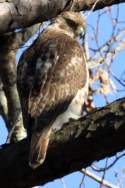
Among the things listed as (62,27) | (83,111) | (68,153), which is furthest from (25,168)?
(62,27)

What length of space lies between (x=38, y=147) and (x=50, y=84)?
0.80 meters

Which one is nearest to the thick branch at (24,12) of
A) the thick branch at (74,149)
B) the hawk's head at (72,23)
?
the thick branch at (74,149)

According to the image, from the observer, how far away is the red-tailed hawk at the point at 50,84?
3.51 meters

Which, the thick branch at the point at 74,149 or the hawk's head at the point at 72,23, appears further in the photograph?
the hawk's head at the point at 72,23

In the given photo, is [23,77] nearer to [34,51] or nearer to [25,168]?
[34,51]

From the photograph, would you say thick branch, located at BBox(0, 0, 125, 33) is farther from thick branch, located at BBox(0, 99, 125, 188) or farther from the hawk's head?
the hawk's head

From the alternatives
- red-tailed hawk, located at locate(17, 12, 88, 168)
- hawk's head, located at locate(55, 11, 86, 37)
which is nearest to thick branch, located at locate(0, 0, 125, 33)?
red-tailed hawk, located at locate(17, 12, 88, 168)

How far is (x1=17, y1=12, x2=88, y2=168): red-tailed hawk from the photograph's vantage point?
3.51 meters

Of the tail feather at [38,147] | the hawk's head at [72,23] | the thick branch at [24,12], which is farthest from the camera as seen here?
the hawk's head at [72,23]

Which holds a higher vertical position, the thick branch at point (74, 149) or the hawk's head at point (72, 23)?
the thick branch at point (74, 149)

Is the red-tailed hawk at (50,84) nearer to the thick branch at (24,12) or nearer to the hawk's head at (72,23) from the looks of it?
the thick branch at (24,12)

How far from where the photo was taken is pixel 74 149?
9.06 feet

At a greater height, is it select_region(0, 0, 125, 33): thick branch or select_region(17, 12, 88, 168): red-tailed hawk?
select_region(0, 0, 125, 33): thick branch

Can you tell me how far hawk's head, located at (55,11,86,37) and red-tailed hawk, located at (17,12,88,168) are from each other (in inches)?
19.7
